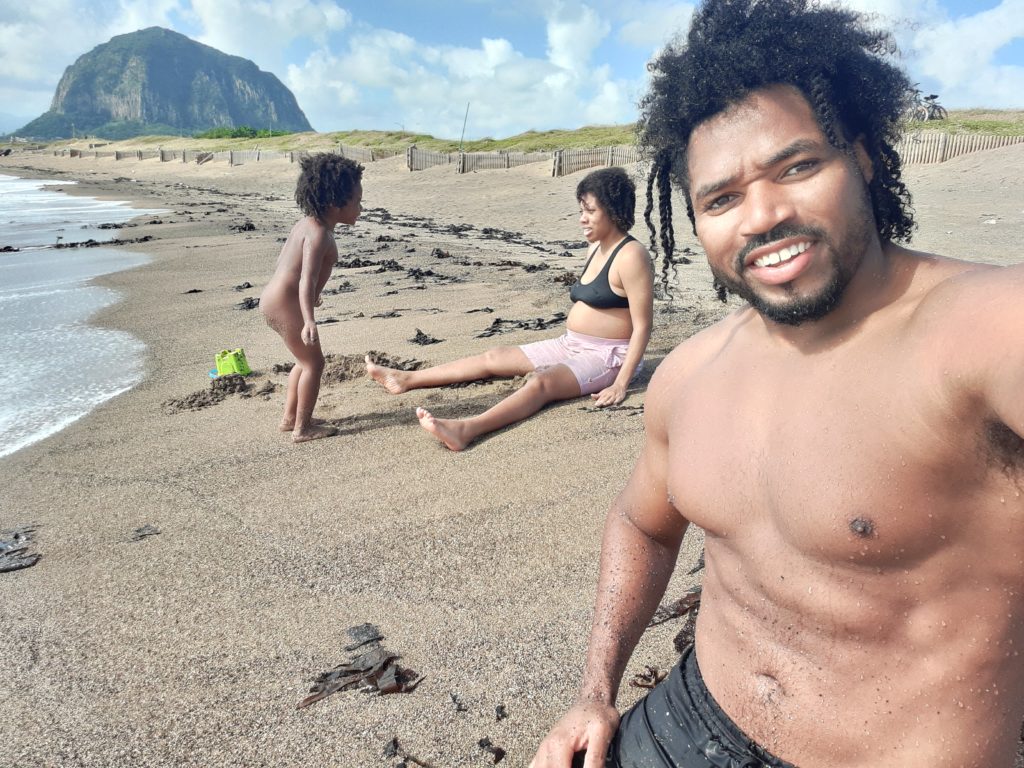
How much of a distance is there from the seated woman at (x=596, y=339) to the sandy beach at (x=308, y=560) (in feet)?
0.49

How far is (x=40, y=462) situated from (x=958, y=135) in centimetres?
1787

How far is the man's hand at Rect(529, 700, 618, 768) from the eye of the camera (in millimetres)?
1691

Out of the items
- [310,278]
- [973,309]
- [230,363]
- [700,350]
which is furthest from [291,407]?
[973,309]

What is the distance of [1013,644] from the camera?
4.40 ft

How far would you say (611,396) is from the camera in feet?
16.4

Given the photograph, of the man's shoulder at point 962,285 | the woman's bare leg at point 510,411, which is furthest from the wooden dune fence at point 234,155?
the man's shoulder at point 962,285

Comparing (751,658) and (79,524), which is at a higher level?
(751,658)

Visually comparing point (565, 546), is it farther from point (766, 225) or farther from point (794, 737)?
point (766, 225)

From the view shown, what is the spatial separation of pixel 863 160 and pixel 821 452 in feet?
2.13

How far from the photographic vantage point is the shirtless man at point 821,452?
4.08ft

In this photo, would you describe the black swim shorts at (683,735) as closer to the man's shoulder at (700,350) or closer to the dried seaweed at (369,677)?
the man's shoulder at (700,350)

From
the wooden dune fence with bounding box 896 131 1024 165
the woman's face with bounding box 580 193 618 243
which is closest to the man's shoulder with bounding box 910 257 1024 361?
the woman's face with bounding box 580 193 618 243

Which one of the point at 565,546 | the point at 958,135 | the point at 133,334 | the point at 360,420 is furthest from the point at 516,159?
the point at 565,546

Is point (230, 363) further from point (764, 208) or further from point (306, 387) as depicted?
point (764, 208)
